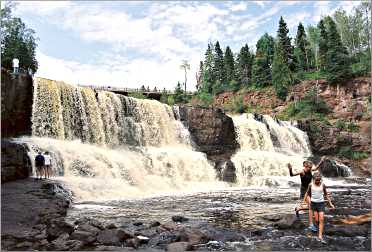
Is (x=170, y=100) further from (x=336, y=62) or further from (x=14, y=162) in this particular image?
(x=14, y=162)

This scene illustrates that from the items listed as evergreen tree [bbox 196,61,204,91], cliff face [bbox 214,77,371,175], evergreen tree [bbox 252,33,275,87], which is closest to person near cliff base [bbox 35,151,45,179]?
cliff face [bbox 214,77,371,175]

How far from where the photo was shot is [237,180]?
86.4 feet

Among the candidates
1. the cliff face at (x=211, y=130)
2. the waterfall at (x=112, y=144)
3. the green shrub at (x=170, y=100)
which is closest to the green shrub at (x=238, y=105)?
the green shrub at (x=170, y=100)

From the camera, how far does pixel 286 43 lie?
6022cm

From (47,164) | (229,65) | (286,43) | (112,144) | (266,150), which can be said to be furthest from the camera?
(229,65)

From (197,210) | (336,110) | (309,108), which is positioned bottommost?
(197,210)

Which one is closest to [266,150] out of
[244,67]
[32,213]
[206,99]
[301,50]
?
[32,213]

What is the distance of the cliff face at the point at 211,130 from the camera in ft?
99.8

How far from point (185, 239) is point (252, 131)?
25.0 metres

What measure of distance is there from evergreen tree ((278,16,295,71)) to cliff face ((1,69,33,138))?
141 ft

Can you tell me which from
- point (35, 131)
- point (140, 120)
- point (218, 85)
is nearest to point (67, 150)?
point (35, 131)

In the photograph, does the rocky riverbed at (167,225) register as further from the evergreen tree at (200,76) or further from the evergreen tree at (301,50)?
the evergreen tree at (200,76)

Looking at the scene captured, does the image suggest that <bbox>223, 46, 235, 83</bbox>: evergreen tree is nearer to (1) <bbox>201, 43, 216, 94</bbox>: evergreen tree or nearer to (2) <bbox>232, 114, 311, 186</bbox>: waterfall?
(1) <bbox>201, 43, 216, 94</bbox>: evergreen tree

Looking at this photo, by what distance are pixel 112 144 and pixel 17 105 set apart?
626 cm
